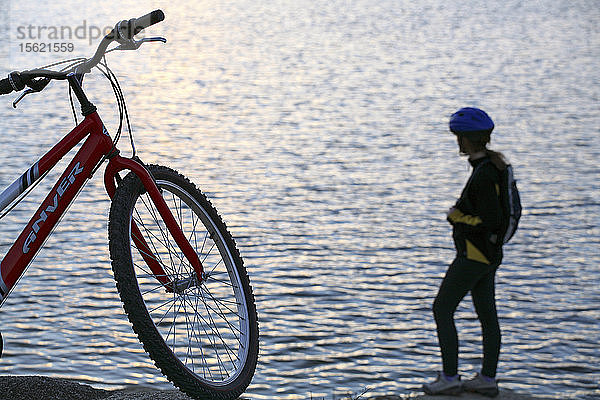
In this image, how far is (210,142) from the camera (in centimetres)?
1816

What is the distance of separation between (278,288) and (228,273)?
583 centimetres

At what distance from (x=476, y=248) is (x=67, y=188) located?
3.41 meters

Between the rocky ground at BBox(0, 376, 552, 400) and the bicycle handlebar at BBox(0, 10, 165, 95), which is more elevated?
the bicycle handlebar at BBox(0, 10, 165, 95)

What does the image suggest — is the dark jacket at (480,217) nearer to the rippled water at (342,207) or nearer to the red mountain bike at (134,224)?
the rippled water at (342,207)

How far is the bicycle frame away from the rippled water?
14.1 ft

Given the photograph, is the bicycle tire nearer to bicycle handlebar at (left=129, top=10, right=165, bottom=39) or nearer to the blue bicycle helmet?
bicycle handlebar at (left=129, top=10, right=165, bottom=39)

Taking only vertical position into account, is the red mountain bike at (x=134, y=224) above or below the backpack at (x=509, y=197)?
above

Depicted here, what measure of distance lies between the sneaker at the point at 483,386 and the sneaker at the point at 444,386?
70mm

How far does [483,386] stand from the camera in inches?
284

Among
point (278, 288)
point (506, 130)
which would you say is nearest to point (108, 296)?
point (278, 288)

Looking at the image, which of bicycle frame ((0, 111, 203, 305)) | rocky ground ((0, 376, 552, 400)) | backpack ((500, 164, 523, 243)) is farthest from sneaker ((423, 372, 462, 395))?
bicycle frame ((0, 111, 203, 305))

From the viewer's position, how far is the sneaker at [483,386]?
23.7 ft

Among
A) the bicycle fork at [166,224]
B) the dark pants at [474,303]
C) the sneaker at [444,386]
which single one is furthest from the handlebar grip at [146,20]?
the sneaker at [444,386]

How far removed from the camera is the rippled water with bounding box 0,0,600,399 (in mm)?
9125
